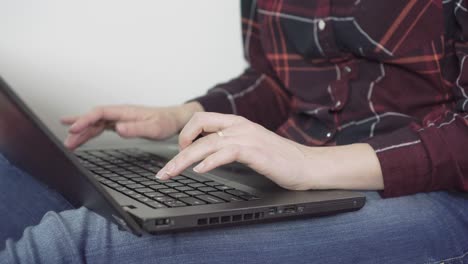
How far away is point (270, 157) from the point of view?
0.77 m

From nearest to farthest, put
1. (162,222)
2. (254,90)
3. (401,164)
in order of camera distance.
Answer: (162,222) → (401,164) → (254,90)

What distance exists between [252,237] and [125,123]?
436 mm

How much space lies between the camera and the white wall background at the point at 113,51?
119 cm

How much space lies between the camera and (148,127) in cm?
109

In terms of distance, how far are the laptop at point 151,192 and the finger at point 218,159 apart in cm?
3

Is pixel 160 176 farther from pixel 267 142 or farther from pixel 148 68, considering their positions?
pixel 148 68

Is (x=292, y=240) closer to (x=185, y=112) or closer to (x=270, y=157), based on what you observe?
(x=270, y=157)

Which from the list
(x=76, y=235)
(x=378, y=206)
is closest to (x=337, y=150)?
(x=378, y=206)

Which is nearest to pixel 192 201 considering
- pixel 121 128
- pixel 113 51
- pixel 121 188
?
pixel 121 188

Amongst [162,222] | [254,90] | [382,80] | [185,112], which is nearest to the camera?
[162,222]

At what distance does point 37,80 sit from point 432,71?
0.72 metres

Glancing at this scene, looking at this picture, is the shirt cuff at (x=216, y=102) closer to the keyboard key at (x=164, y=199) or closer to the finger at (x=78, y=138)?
the finger at (x=78, y=138)

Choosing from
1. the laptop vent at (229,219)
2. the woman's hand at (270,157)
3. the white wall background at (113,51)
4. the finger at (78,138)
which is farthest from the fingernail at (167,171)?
the white wall background at (113,51)

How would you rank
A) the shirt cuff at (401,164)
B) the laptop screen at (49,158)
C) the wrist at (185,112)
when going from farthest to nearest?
1. the wrist at (185,112)
2. the shirt cuff at (401,164)
3. the laptop screen at (49,158)
